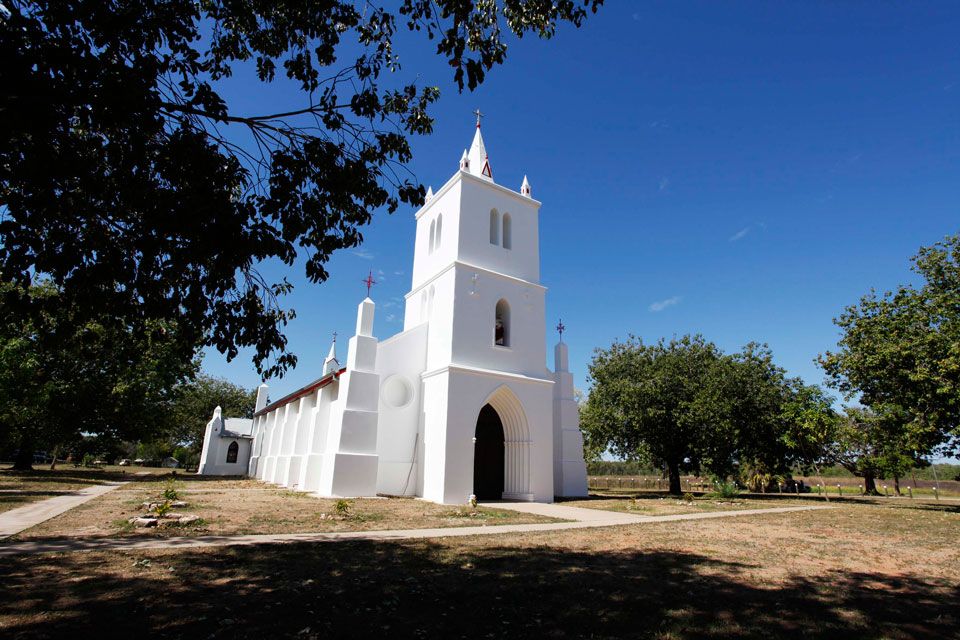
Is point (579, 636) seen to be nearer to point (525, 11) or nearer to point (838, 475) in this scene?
point (525, 11)

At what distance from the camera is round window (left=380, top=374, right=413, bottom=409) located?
65.3 ft

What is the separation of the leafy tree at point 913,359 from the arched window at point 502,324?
45.5 feet

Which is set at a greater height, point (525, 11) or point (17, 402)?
point (525, 11)

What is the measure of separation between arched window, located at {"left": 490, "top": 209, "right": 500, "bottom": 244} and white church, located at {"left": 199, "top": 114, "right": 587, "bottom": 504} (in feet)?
0.17

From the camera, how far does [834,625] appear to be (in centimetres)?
466

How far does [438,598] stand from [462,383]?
13330 millimetres

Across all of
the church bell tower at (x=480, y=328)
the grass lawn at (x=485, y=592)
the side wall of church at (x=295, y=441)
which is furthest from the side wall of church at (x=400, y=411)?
the grass lawn at (x=485, y=592)

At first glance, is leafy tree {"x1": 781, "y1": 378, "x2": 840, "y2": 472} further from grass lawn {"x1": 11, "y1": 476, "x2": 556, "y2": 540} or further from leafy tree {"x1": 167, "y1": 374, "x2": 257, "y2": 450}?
leafy tree {"x1": 167, "y1": 374, "x2": 257, "y2": 450}

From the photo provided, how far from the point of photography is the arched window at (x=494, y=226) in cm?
2230

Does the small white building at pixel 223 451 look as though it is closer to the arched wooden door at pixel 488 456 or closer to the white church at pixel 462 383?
the white church at pixel 462 383

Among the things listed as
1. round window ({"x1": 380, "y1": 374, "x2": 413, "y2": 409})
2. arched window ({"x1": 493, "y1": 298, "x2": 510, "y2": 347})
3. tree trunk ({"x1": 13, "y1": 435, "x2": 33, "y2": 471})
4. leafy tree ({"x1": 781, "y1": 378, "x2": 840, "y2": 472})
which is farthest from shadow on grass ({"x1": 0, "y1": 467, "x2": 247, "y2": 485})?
leafy tree ({"x1": 781, "y1": 378, "x2": 840, "y2": 472})

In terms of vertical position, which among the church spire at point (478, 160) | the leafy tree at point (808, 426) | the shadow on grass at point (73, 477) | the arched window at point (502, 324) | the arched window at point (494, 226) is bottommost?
the shadow on grass at point (73, 477)

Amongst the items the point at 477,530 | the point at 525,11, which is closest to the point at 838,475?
the point at 477,530

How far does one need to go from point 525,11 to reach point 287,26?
3.05 m
